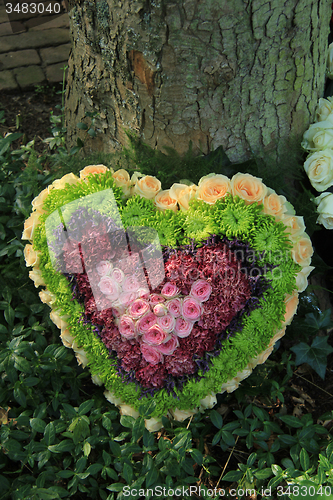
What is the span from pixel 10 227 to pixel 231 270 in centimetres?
126

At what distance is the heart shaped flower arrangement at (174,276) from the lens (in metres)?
1.39

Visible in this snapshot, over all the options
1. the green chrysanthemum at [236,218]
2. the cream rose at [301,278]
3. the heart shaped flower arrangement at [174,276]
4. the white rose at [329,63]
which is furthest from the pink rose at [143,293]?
the white rose at [329,63]

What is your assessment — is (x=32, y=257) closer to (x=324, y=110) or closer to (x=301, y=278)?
(x=301, y=278)

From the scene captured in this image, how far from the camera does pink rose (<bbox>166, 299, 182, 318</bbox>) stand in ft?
4.50

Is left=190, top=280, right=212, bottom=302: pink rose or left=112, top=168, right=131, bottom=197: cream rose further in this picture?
left=112, top=168, right=131, bottom=197: cream rose

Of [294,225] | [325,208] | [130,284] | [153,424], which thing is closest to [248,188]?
[294,225]

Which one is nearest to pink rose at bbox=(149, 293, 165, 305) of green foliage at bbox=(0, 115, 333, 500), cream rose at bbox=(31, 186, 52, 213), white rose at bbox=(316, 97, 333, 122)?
green foliage at bbox=(0, 115, 333, 500)

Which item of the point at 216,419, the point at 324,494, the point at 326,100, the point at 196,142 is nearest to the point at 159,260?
the point at 196,142

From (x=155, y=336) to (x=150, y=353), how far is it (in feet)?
0.25

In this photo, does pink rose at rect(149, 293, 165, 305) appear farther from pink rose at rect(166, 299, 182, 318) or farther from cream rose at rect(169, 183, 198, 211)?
cream rose at rect(169, 183, 198, 211)

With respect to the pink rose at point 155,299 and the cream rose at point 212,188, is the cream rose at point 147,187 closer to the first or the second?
the cream rose at point 212,188

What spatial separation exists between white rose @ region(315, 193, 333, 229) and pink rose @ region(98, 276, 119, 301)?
3.15ft

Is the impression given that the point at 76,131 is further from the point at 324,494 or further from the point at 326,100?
the point at 324,494

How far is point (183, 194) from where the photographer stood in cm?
145
